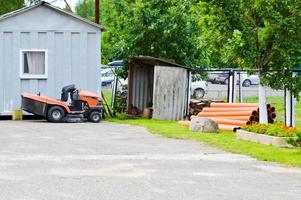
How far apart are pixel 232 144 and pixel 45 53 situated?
11.0 m

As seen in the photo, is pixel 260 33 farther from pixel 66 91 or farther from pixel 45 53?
pixel 45 53

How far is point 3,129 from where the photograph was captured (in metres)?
20.5

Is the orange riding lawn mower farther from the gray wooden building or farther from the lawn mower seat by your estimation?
the gray wooden building

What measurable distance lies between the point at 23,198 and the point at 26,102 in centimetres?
1490

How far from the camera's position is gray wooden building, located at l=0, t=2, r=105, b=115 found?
25.2m

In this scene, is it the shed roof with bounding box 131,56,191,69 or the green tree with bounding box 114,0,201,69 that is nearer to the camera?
the shed roof with bounding box 131,56,191,69

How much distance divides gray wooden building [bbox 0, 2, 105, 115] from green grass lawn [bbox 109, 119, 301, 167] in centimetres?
371

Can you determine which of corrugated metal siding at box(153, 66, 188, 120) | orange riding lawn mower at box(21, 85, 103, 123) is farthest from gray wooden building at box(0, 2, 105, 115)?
corrugated metal siding at box(153, 66, 188, 120)

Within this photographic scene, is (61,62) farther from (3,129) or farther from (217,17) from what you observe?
(217,17)

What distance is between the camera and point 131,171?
11.8m

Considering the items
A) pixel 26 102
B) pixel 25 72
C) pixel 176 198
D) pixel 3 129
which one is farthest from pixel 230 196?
pixel 25 72

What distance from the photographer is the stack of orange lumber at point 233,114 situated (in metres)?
20.9

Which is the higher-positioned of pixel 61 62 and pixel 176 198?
pixel 61 62

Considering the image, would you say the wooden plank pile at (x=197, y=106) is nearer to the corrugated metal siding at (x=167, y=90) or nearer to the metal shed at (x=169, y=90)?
the metal shed at (x=169, y=90)
